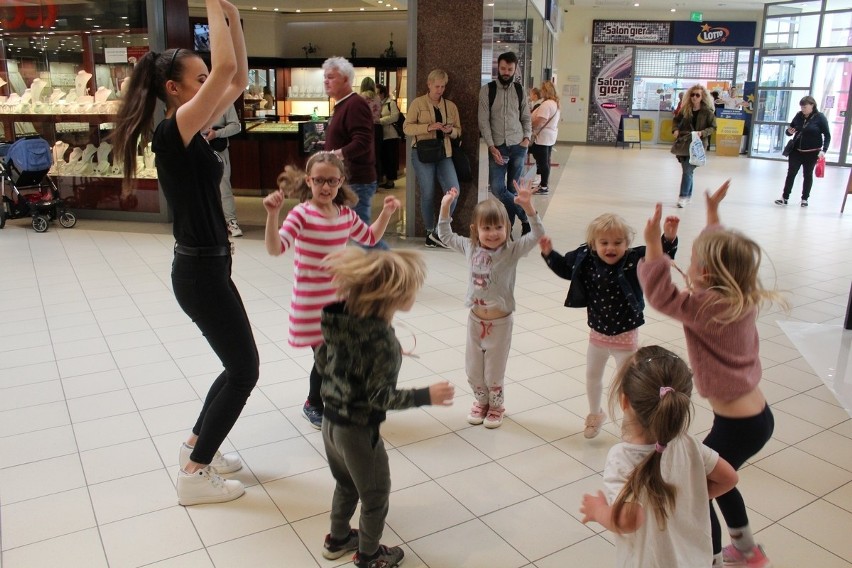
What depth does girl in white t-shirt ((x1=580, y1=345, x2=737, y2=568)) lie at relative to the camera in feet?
5.54

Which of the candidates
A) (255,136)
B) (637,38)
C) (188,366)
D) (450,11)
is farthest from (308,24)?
(188,366)

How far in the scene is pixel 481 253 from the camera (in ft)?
10.4

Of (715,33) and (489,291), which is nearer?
(489,291)

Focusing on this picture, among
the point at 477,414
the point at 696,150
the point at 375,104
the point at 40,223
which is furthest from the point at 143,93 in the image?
the point at 696,150

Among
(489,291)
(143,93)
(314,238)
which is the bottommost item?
(489,291)

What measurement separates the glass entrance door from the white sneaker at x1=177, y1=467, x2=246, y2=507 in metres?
17.2

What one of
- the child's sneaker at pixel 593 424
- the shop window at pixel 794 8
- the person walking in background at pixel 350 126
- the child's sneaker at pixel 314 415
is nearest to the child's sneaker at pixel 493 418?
the child's sneaker at pixel 593 424

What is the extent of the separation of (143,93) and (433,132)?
433cm

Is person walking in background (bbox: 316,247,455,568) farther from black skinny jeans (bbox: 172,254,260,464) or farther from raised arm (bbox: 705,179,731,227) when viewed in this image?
raised arm (bbox: 705,179,731,227)

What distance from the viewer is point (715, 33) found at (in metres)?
20.0

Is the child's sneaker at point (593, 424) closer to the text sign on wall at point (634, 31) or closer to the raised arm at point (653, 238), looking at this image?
the raised arm at point (653, 238)

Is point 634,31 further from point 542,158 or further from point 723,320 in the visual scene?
point 723,320

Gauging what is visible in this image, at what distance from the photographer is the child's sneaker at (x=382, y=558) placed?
7.49 ft

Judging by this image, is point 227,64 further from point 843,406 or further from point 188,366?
point 843,406
